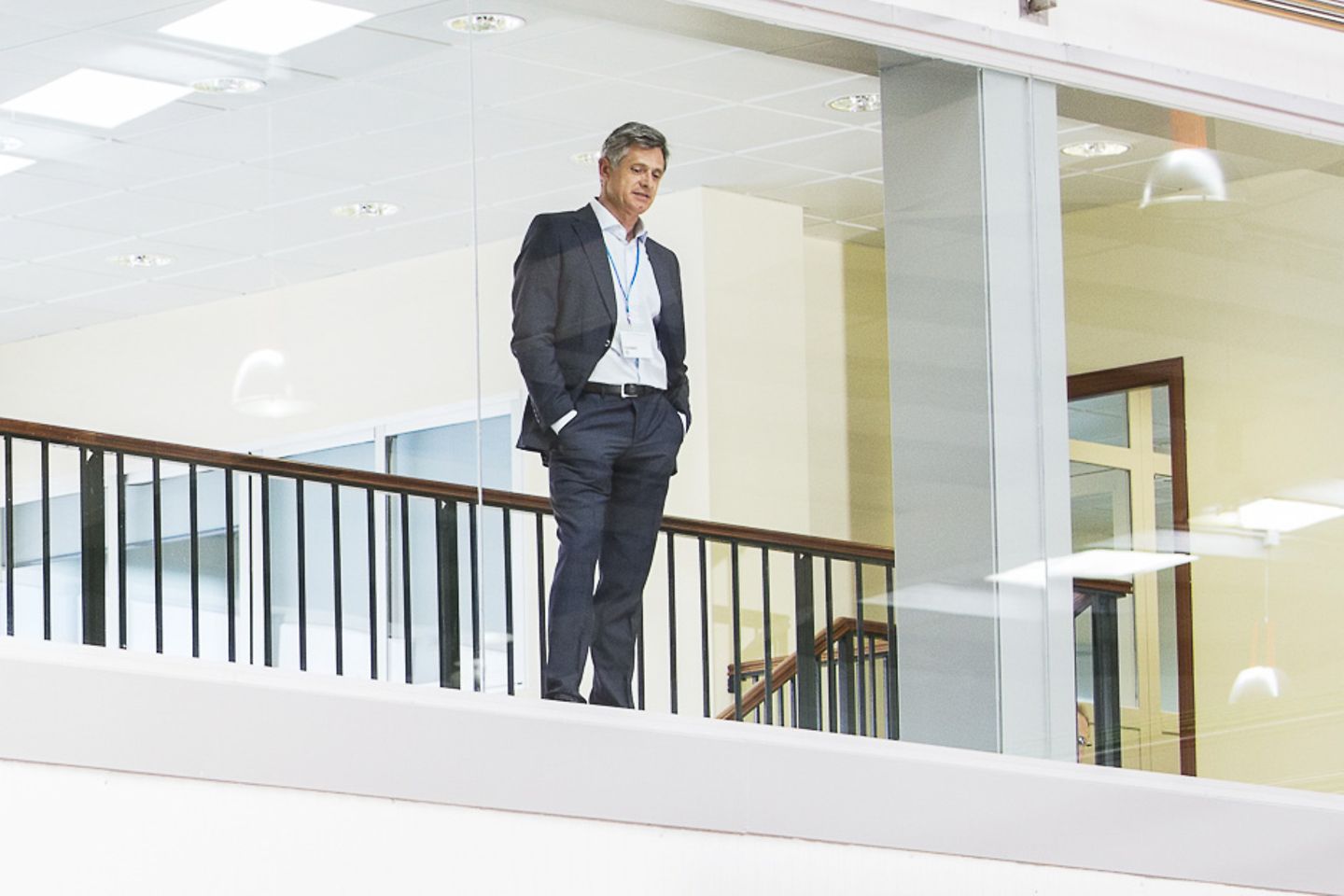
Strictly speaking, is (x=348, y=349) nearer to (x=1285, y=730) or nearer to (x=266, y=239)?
(x=266, y=239)

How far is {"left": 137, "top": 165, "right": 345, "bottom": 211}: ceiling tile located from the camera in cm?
396

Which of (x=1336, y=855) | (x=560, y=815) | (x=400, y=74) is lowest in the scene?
(x=1336, y=855)

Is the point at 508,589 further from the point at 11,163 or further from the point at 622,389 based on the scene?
the point at 11,163

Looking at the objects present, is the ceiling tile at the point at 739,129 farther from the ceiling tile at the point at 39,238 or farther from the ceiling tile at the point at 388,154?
the ceiling tile at the point at 39,238

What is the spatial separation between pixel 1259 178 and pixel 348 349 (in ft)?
9.88

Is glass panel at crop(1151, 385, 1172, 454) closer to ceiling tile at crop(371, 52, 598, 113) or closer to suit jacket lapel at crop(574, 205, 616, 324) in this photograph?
suit jacket lapel at crop(574, 205, 616, 324)

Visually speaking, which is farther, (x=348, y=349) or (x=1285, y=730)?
(x=1285, y=730)

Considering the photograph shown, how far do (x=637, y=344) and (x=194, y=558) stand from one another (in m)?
1.13

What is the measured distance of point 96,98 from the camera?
389cm

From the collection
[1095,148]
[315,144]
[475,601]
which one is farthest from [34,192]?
[1095,148]

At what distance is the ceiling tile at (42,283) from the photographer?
375 cm

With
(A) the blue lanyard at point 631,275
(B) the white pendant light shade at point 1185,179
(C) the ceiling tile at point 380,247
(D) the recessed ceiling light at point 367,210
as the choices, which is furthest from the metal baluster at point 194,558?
(B) the white pendant light shade at point 1185,179

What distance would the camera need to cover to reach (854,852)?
14.2 ft

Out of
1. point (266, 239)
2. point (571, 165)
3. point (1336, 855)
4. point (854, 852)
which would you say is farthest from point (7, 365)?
point (1336, 855)
